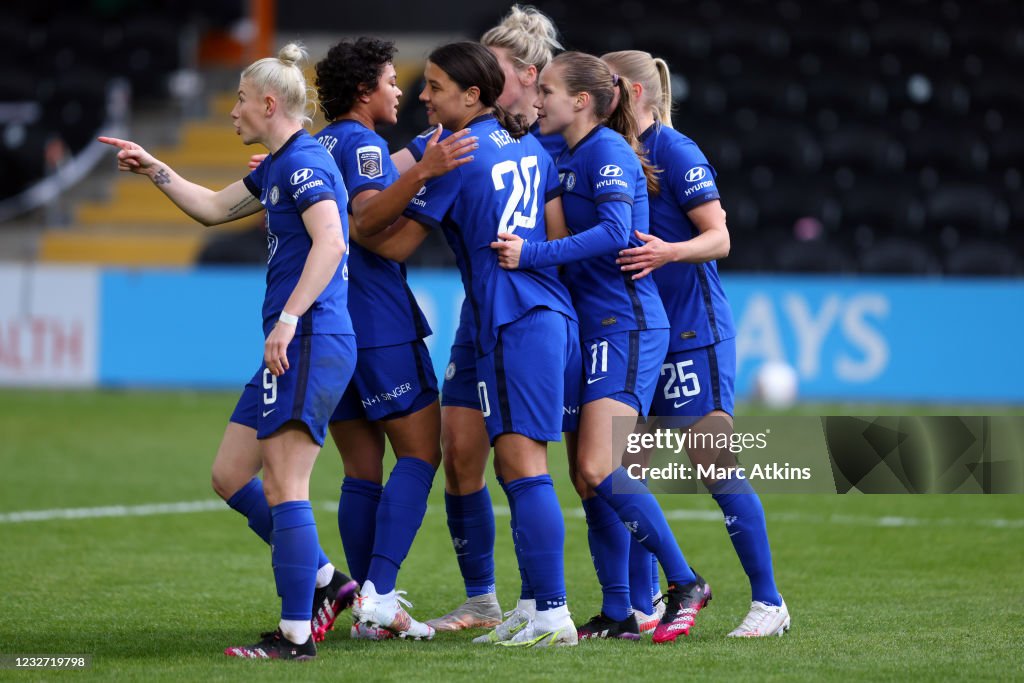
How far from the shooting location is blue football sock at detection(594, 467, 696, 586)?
4.98 m

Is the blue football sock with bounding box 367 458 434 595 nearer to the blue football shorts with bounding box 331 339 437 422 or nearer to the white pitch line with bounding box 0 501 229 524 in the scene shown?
the blue football shorts with bounding box 331 339 437 422

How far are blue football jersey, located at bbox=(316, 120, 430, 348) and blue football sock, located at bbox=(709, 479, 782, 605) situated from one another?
4.25ft

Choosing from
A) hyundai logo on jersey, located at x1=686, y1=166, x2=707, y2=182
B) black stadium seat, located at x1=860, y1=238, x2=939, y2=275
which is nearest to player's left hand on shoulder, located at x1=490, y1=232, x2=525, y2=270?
hyundai logo on jersey, located at x1=686, y1=166, x2=707, y2=182

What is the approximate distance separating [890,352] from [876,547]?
6.48 m

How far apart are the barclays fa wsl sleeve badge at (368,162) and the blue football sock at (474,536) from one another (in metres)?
1.25

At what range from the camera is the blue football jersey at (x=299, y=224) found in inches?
185

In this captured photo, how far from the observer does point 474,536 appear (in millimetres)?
5461

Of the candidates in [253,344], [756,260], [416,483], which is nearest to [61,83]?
[253,344]

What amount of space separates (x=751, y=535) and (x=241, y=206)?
2209 millimetres

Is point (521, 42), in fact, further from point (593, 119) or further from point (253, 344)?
point (253, 344)

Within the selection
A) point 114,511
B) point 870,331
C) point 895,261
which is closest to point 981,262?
point 895,261

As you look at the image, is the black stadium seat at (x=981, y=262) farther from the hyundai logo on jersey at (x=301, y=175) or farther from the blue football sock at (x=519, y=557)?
the hyundai logo on jersey at (x=301, y=175)

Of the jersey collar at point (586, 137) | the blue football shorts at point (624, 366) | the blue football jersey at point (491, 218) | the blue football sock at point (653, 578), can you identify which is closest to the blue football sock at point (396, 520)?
the blue football jersey at point (491, 218)

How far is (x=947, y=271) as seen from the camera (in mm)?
14523
